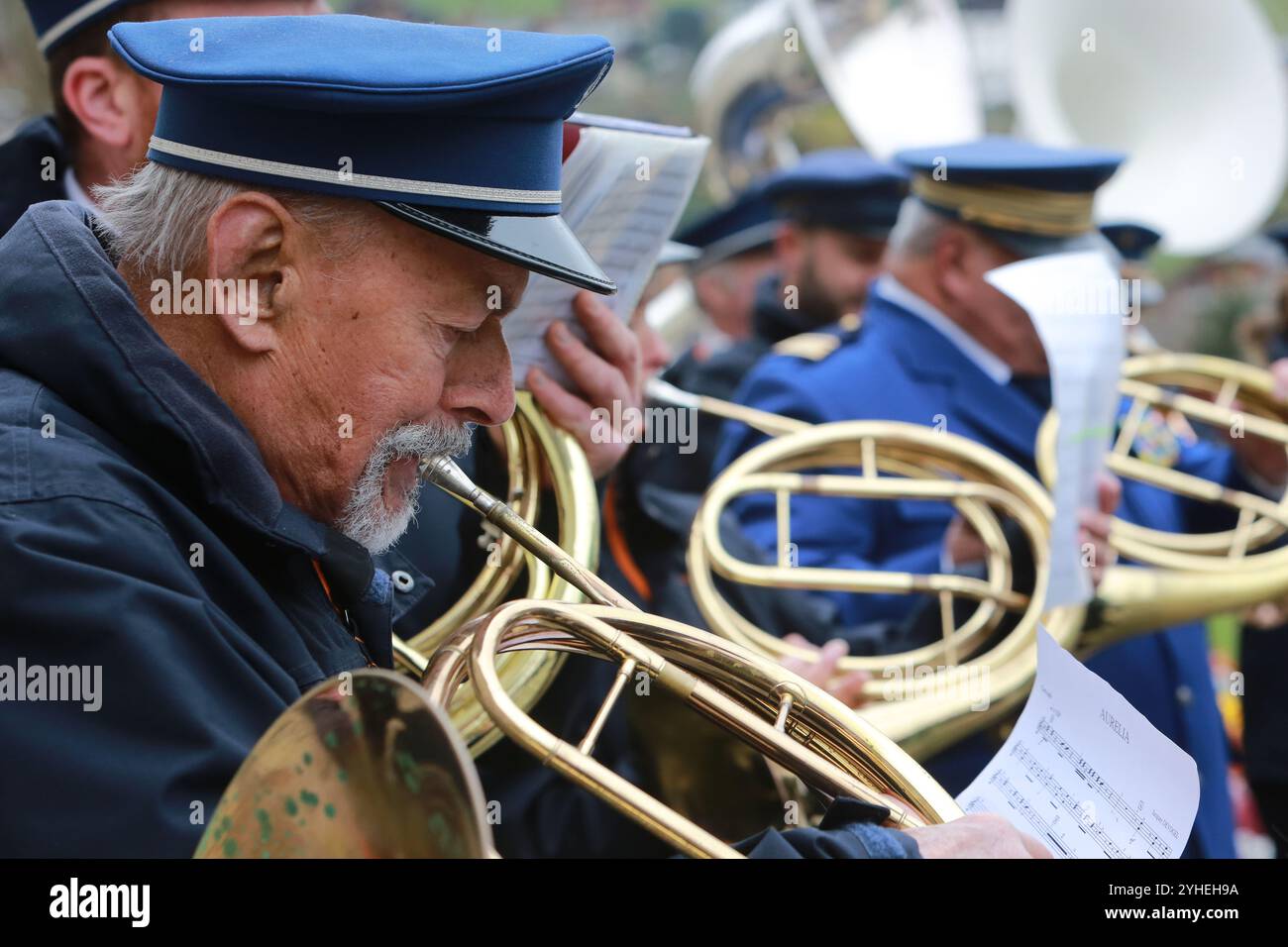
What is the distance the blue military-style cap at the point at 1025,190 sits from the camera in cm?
404

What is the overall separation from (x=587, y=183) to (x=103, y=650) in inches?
43.3

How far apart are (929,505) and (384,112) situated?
2416 millimetres

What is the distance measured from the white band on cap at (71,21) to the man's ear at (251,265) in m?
1.15

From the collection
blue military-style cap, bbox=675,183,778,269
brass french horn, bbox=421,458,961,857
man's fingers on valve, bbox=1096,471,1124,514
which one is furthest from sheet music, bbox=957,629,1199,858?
blue military-style cap, bbox=675,183,778,269

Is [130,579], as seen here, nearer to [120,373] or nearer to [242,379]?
[120,373]

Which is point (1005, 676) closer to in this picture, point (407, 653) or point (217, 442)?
point (407, 653)

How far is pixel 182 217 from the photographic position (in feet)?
5.37

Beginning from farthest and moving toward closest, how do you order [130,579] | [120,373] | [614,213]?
[614,213], [120,373], [130,579]

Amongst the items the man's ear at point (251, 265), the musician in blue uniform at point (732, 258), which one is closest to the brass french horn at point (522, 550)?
the man's ear at point (251, 265)

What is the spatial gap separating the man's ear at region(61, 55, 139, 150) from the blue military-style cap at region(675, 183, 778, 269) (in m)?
3.97

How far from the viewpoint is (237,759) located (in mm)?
1360

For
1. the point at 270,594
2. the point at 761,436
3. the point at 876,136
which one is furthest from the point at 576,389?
the point at 876,136

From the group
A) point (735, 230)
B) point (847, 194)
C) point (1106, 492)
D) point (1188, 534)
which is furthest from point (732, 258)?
point (1106, 492)

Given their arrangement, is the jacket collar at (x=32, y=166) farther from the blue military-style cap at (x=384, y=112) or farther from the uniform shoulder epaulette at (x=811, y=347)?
the uniform shoulder epaulette at (x=811, y=347)
